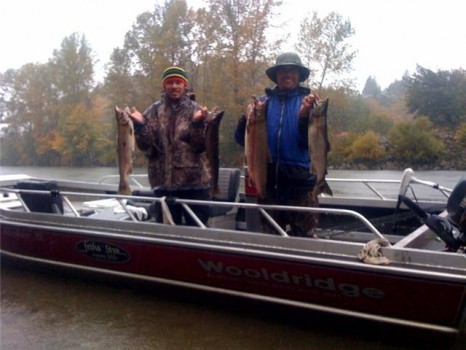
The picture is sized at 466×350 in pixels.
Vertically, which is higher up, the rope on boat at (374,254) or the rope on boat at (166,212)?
the rope on boat at (166,212)

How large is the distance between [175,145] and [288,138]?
1.17 m

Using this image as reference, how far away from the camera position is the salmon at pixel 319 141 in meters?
3.94

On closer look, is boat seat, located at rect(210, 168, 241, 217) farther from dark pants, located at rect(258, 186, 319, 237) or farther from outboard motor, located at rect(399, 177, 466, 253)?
outboard motor, located at rect(399, 177, 466, 253)

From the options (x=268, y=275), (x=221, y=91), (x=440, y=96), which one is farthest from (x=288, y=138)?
(x=221, y=91)

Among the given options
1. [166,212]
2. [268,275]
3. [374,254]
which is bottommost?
[268,275]

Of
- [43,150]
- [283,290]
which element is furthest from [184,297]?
[43,150]

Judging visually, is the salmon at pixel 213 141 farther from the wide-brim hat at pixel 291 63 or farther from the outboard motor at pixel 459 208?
the outboard motor at pixel 459 208

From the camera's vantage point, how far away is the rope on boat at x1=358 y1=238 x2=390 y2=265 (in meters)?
3.72

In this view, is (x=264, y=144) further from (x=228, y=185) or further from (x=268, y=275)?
(x=228, y=185)

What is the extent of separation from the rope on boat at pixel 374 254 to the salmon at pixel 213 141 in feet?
Result: 4.84

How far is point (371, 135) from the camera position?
56.3ft

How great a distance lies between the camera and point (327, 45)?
83.3 feet

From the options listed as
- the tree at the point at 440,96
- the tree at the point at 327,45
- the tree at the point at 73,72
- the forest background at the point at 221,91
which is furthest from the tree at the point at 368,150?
the tree at the point at 73,72

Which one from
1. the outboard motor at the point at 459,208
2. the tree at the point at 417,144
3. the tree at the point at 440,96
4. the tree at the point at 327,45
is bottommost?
the outboard motor at the point at 459,208
